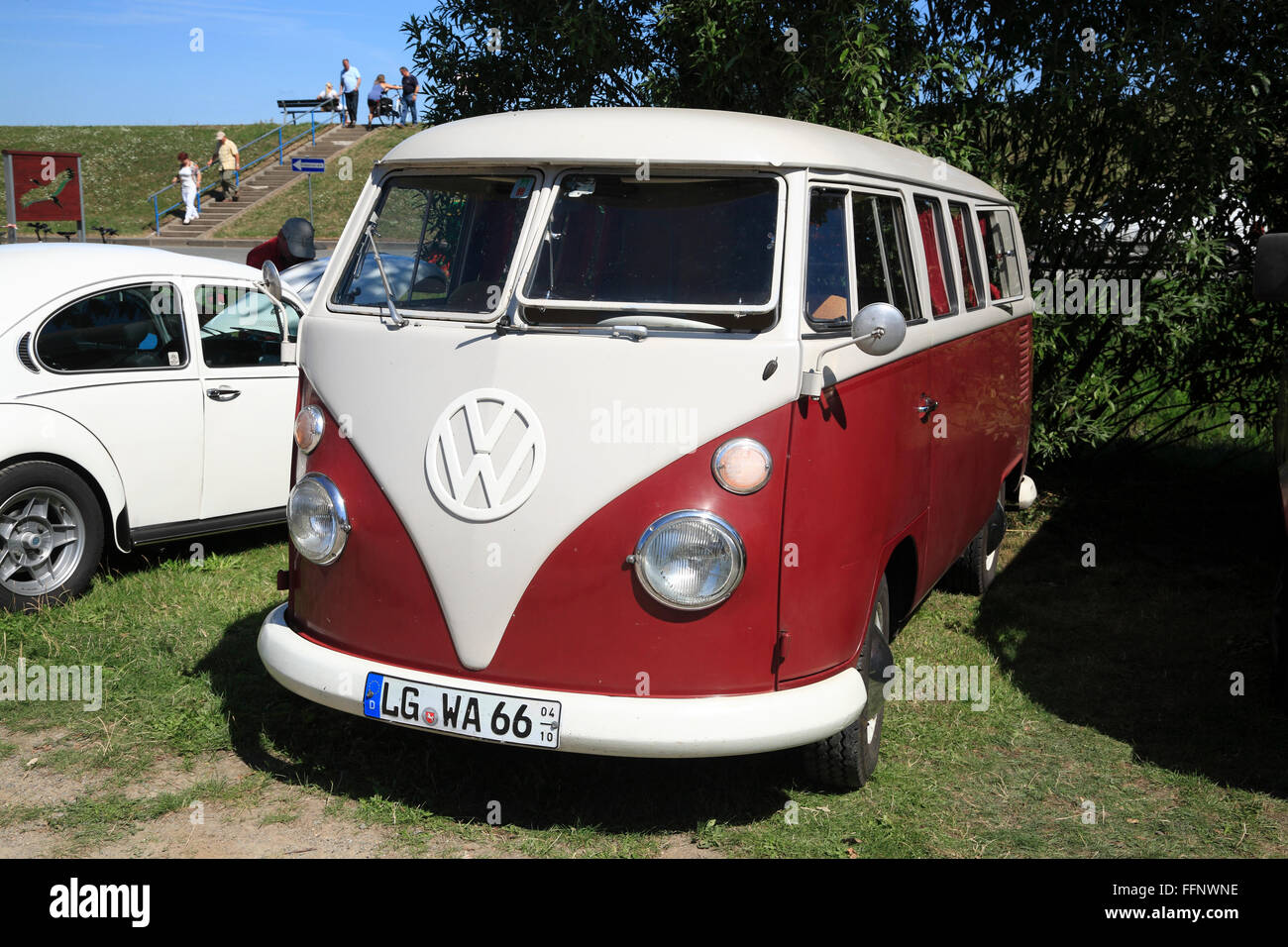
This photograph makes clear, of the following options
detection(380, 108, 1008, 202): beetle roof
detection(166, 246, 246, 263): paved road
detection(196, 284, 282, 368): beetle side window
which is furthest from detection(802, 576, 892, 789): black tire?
detection(166, 246, 246, 263): paved road

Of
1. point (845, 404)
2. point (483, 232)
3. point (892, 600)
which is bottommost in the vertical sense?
point (892, 600)

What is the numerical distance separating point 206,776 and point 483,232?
7.28 ft

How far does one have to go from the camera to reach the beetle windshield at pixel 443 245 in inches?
165

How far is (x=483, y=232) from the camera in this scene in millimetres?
4254

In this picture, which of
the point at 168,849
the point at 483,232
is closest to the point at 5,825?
the point at 168,849

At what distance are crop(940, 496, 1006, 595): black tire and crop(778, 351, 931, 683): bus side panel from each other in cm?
261

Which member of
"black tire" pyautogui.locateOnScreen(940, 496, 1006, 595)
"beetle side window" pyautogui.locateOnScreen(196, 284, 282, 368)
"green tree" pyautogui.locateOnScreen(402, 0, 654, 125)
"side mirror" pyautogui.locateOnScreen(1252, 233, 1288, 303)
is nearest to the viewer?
"side mirror" pyautogui.locateOnScreen(1252, 233, 1288, 303)

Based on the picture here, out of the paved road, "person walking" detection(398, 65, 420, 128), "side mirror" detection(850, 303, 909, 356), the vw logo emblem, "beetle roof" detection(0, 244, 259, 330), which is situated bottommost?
the vw logo emblem

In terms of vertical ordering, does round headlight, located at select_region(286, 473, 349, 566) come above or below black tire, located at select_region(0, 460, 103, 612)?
above

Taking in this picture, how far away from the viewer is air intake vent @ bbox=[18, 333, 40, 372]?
19.1 ft

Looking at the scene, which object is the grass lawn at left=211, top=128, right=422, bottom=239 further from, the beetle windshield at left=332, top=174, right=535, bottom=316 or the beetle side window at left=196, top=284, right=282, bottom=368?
the beetle windshield at left=332, top=174, right=535, bottom=316

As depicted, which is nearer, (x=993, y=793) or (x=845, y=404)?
(x=845, y=404)
